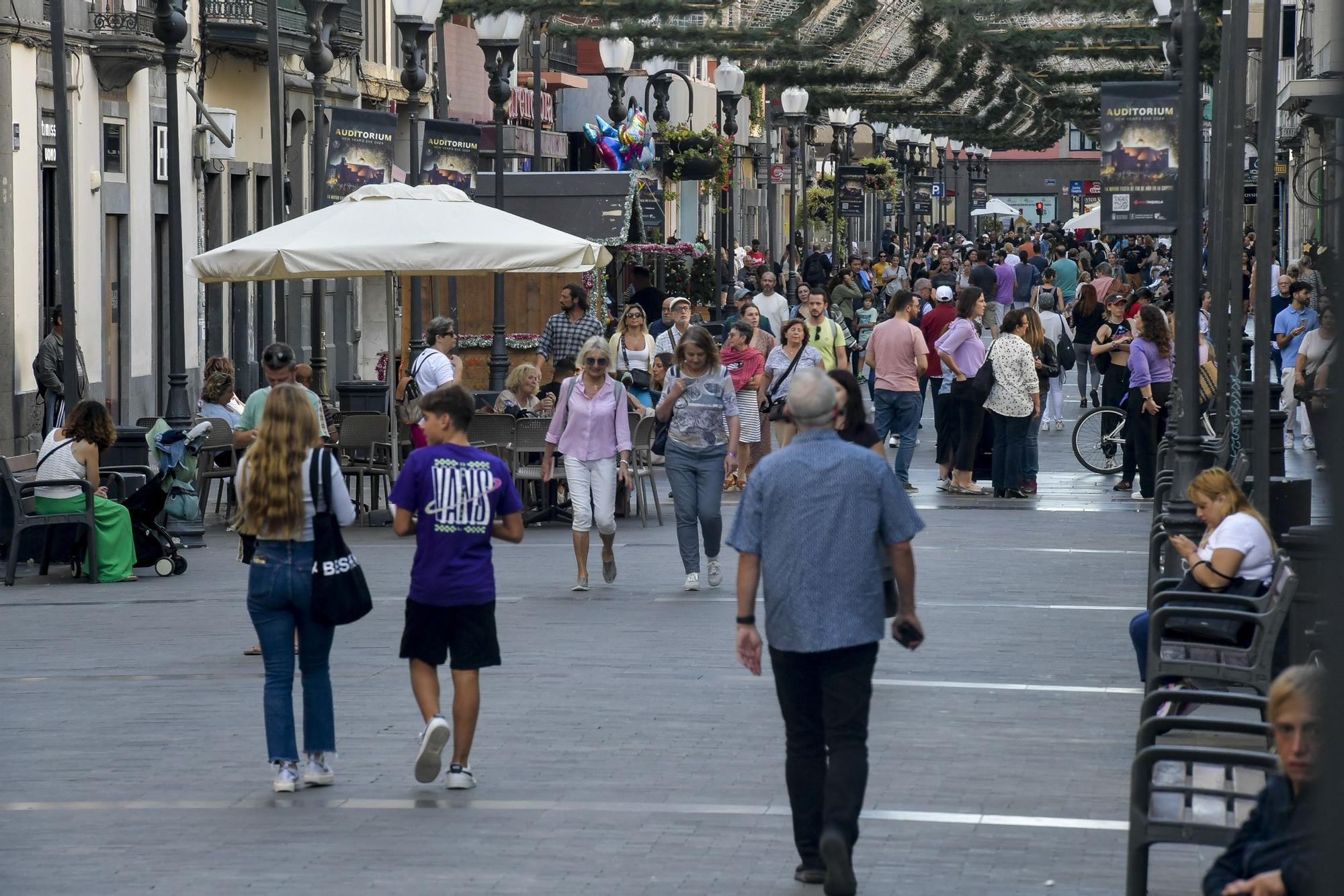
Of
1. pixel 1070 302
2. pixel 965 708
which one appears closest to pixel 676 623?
pixel 965 708

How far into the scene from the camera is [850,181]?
56688 mm

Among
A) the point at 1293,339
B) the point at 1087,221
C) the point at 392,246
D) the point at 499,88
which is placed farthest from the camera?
the point at 1087,221

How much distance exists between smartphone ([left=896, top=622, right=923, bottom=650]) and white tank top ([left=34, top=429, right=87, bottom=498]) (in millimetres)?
8985

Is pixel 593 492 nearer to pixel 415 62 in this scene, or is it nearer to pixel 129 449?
pixel 129 449

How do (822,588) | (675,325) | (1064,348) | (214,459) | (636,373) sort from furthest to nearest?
(1064,348), (675,325), (636,373), (214,459), (822,588)

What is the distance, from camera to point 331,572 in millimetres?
8070

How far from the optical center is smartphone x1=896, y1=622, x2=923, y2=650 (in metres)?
6.83

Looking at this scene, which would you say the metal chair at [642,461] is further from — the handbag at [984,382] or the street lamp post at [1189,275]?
the street lamp post at [1189,275]

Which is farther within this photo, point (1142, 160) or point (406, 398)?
point (1142, 160)

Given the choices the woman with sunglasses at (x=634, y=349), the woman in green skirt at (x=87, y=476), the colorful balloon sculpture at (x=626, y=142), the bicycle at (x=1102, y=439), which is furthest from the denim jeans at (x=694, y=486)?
the colorful balloon sculpture at (x=626, y=142)

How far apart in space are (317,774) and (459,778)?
55cm

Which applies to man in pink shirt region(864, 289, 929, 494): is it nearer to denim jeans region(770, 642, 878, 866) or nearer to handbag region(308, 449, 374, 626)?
handbag region(308, 449, 374, 626)

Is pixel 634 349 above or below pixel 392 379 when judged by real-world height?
above

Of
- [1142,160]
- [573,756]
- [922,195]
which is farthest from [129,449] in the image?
[922,195]
